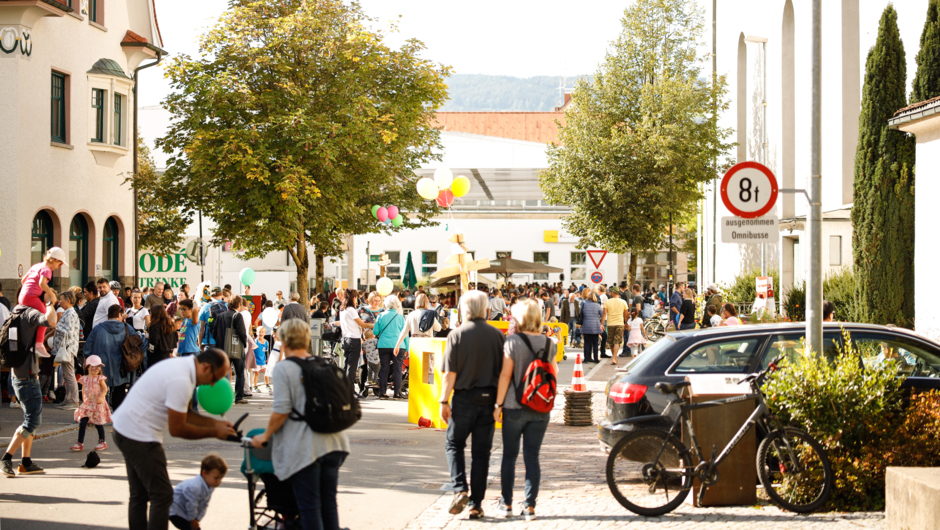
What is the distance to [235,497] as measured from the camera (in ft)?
26.1

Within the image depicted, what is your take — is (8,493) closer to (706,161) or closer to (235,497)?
(235,497)

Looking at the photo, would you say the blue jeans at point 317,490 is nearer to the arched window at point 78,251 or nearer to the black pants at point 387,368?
the black pants at point 387,368

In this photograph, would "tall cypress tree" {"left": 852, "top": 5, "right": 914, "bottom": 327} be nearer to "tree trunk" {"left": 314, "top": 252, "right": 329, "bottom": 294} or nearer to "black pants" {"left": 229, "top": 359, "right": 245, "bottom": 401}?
"black pants" {"left": 229, "top": 359, "right": 245, "bottom": 401}

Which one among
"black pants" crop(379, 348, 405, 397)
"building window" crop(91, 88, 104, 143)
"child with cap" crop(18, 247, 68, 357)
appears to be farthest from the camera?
"building window" crop(91, 88, 104, 143)

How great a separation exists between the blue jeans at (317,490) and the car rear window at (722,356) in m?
4.00

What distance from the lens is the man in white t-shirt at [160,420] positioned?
5.30 meters

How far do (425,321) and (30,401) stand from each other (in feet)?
23.3

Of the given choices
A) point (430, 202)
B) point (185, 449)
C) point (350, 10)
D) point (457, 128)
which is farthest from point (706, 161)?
point (457, 128)

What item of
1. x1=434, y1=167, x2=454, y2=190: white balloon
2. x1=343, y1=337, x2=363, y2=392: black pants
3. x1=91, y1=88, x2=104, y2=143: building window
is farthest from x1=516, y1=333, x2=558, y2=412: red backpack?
x1=91, y1=88, x2=104, y2=143: building window

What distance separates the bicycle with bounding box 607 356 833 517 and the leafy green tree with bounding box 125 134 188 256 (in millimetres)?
20132

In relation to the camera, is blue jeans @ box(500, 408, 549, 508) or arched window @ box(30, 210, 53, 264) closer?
blue jeans @ box(500, 408, 549, 508)

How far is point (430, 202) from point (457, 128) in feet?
120

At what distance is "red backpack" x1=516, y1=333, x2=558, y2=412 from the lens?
275 inches

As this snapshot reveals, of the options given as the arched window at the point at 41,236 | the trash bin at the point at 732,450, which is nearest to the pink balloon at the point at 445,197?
the trash bin at the point at 732,450
